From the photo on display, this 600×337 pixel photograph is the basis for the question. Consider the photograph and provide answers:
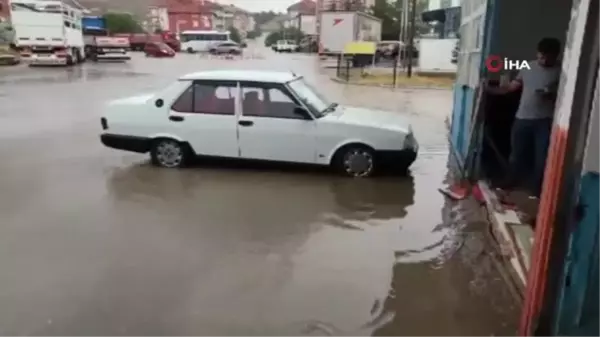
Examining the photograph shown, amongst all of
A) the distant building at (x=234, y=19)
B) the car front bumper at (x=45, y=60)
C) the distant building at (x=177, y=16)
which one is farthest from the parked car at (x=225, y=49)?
the distant building at (x=234, y=19)

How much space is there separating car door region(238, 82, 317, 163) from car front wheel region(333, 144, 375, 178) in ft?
1.32

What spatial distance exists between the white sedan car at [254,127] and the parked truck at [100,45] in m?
33.2

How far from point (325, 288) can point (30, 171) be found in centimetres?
561

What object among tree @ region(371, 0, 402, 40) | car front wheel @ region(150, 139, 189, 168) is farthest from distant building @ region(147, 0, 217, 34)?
car front wheel @ region(150, 139, 189, 168)

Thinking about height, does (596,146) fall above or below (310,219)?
above

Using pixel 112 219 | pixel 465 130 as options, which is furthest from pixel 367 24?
pixel 112 219

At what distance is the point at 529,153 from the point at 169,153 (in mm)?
5092

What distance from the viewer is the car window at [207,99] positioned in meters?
7.94

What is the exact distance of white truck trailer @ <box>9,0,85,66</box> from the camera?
28.2m

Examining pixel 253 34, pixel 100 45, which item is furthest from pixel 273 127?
pixel 253 34

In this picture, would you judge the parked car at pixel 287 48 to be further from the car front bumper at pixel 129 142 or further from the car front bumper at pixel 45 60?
the car front bumper at pixel 129 142

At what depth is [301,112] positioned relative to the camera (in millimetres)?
7746

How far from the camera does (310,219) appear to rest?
20.6 feet

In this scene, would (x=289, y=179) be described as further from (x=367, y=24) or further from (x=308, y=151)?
(x=367, y=24)
